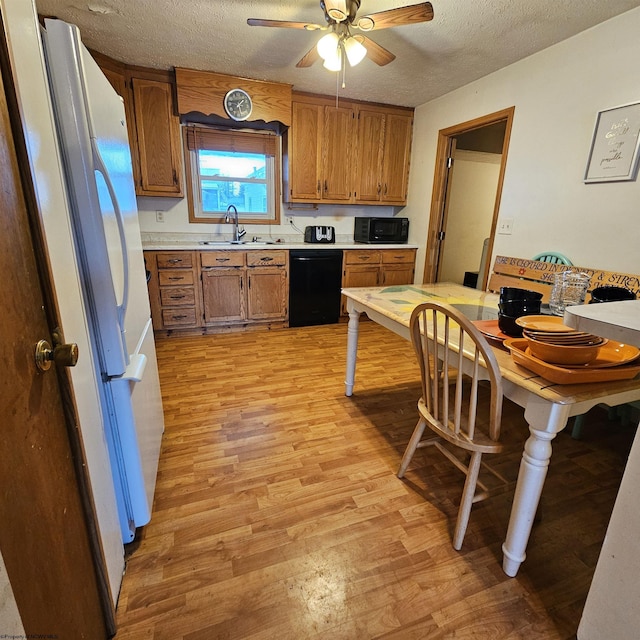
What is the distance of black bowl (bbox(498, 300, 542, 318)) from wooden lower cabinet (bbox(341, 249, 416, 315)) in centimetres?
259

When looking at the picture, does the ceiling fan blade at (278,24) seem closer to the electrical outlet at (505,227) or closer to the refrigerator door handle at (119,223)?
the refrigerator door handle at (119,223)

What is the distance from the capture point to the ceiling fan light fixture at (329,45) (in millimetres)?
2043

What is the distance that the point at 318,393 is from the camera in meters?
2.47

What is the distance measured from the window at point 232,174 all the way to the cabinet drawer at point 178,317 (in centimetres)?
106

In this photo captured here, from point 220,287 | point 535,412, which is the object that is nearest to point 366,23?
point 535,412

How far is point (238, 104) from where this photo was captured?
331 centimetres

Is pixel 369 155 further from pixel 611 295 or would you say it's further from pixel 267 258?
pixel 611 295

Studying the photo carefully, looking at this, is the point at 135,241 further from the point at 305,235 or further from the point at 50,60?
the point at 305,235

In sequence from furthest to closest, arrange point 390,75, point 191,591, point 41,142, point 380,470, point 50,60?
point 390,75, point 380,470, point 191,591, point 50,60, point 41,142

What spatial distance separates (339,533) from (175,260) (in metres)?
2.80

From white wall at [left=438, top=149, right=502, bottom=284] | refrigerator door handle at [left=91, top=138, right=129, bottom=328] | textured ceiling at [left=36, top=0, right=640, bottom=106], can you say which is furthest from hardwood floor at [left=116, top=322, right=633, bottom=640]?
white wall at [left=438, top=149, right=502, bottom=284]

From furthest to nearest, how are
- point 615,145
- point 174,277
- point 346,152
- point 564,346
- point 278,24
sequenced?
1. point 346,152
2. point 174,277
3. point 615,145
4. point 278,24
5. point 564,346

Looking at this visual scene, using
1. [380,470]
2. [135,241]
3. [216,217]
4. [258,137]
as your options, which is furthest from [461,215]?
[135,241]

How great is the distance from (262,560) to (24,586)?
87 cm
